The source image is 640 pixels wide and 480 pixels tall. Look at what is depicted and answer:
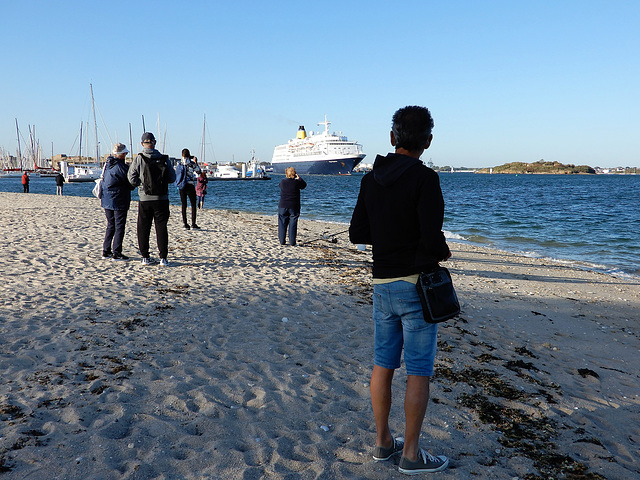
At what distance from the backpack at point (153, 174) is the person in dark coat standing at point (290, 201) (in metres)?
3.14

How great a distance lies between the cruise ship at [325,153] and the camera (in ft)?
282

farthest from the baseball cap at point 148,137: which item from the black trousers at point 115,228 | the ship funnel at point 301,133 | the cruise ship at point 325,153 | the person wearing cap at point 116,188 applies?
the ship funnel at point 301,133

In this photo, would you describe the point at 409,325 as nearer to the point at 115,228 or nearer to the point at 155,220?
the point at 155,220

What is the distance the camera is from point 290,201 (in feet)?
32.6

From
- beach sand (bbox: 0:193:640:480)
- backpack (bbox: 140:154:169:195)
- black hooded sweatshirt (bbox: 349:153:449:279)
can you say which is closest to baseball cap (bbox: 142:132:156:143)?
backpack (bbox: 140:154:169:195)

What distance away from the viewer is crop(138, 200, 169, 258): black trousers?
6.99 metres

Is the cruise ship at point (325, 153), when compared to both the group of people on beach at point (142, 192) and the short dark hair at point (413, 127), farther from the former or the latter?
the short dark hair at point (413, 127)

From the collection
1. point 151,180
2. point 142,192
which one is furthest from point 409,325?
point 142,192

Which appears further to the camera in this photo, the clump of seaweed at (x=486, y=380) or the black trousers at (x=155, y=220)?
the black trousers at (x=155, y=220)

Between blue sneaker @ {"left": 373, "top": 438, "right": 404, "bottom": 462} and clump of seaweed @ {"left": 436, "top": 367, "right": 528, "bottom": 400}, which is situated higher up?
blue sneaker @ {"left": 373, "top": 438, "right": 404, "bottom": 462}

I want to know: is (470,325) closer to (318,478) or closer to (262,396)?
(262,396)

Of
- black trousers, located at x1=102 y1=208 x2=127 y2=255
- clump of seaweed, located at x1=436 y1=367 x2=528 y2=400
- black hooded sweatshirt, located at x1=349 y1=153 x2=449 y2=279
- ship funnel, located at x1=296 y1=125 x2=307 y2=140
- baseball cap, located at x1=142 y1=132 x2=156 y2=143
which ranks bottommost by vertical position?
clump of seaweed, located at x1=436 y1=367 x2=528 y2=400

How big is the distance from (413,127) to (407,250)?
63cm

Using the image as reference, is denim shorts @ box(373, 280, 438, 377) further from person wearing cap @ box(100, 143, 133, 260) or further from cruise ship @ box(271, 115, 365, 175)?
cruise ship @ box(271, 115, 365, 175)
